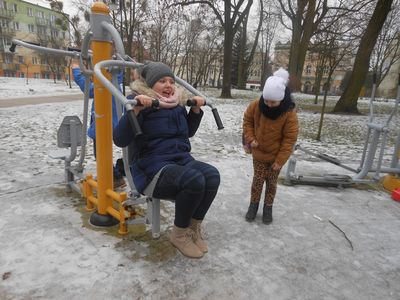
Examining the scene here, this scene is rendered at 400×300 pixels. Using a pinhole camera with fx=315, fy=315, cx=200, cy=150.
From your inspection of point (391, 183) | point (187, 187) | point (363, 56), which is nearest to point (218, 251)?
point (187, 187)

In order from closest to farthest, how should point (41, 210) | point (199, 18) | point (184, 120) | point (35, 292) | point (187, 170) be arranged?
point (35, 292), point (187, 170), point (184, 120), point (41, 210), point (199, 18)

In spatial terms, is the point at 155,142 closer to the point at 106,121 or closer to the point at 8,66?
the point at 106,121

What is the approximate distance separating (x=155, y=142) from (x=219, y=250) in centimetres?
96

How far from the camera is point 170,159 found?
2.19 meters

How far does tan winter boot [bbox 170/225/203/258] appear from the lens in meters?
2.25

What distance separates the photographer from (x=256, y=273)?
6.99 feet

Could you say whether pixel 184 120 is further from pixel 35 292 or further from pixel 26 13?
pixel 26 13

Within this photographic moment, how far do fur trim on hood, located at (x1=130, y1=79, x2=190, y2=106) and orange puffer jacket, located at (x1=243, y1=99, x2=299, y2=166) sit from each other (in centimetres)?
81

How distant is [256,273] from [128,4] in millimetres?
15074

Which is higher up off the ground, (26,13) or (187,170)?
(26,13)

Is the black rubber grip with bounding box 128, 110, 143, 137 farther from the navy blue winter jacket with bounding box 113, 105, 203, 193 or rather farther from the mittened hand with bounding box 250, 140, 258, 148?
the mittened hand with bounding box 250, 140, 258, 148

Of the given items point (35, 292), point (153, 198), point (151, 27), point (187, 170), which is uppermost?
point (151, 27)

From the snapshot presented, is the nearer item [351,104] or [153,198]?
[153,198]

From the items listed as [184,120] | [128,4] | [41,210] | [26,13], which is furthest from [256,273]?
[26,13]
